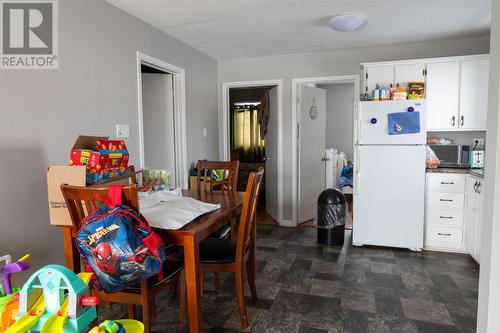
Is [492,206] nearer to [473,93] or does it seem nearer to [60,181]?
[60,181]

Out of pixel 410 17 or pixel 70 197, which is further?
pixel 410 17

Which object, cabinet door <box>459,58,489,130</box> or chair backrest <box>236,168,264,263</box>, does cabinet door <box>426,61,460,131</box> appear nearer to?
cabinet door <box>459,58,489,130</box>

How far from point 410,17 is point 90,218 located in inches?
124

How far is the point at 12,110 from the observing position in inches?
75.6

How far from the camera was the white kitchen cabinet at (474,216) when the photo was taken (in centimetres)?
296

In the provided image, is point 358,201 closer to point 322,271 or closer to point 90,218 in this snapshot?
point 322,271

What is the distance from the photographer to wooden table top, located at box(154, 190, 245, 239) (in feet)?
→ 5.07

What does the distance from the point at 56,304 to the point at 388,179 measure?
317 cm

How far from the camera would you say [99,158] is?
5.95 ft

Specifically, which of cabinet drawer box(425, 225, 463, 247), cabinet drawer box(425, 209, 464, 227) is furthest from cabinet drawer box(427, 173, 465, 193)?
cabinet drawer box(425, 225, 463, 247)

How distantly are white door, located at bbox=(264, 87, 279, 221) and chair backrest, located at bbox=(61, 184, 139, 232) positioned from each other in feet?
10.5

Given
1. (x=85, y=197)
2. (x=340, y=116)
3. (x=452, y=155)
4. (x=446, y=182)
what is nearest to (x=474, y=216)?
(x=446, y=182)

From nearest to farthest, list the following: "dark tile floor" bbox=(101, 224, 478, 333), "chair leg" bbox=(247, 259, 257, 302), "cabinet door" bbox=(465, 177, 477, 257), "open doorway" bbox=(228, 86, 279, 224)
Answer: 1. "dark tile floor" bbox=(101, 224, 478, 333)
2. "chair leg" bbox=(247, 259, 257, 302)
3. "cabinet door" bbox=(465, 177, 477, 257)
4. "open doorway" bbox=(228, 86, 279, 224)

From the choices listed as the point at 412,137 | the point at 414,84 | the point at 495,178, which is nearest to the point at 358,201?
the point at 412,137
